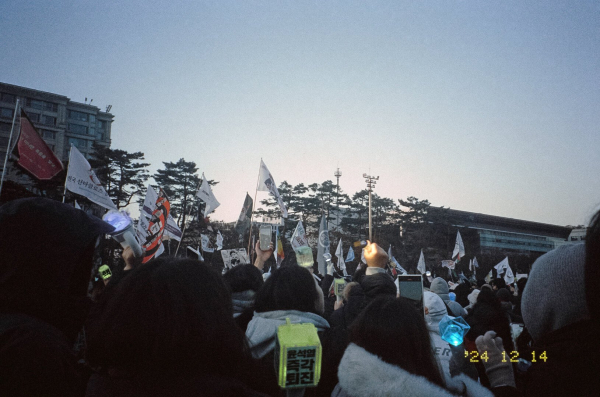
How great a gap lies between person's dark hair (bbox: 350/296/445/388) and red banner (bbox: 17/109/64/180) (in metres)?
5.85

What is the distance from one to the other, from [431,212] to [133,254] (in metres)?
56.7

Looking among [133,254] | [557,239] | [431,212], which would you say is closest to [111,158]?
[133,254]

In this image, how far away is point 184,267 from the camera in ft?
4.67

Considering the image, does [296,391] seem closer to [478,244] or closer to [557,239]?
[478,244]

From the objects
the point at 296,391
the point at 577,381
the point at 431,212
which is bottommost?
the point at 296,391

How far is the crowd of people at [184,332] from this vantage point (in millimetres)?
1256

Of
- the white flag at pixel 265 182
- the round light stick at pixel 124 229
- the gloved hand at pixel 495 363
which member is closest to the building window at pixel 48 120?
the white flag at pixel 265 182

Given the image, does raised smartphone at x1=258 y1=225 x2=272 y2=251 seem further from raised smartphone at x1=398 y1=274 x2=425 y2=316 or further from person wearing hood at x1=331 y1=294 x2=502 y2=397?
person wearing hood at x1=331 y1=294 x2=502 y2=397

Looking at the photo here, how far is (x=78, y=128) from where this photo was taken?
69188 millimetres

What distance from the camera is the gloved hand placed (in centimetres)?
190

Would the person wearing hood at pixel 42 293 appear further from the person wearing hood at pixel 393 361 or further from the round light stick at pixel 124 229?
the round light stick at pixel 124 229

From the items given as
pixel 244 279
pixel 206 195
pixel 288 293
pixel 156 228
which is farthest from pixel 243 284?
pixel 206 195

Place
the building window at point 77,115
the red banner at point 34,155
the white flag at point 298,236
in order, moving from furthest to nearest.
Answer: the building window at point 77,115 → the white flag at point 298,236 → the red banner at point 34,155

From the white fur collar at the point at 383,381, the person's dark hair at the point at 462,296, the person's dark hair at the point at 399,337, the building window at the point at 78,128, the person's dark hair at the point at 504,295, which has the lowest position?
the person's dark hair at the point at 462,296
